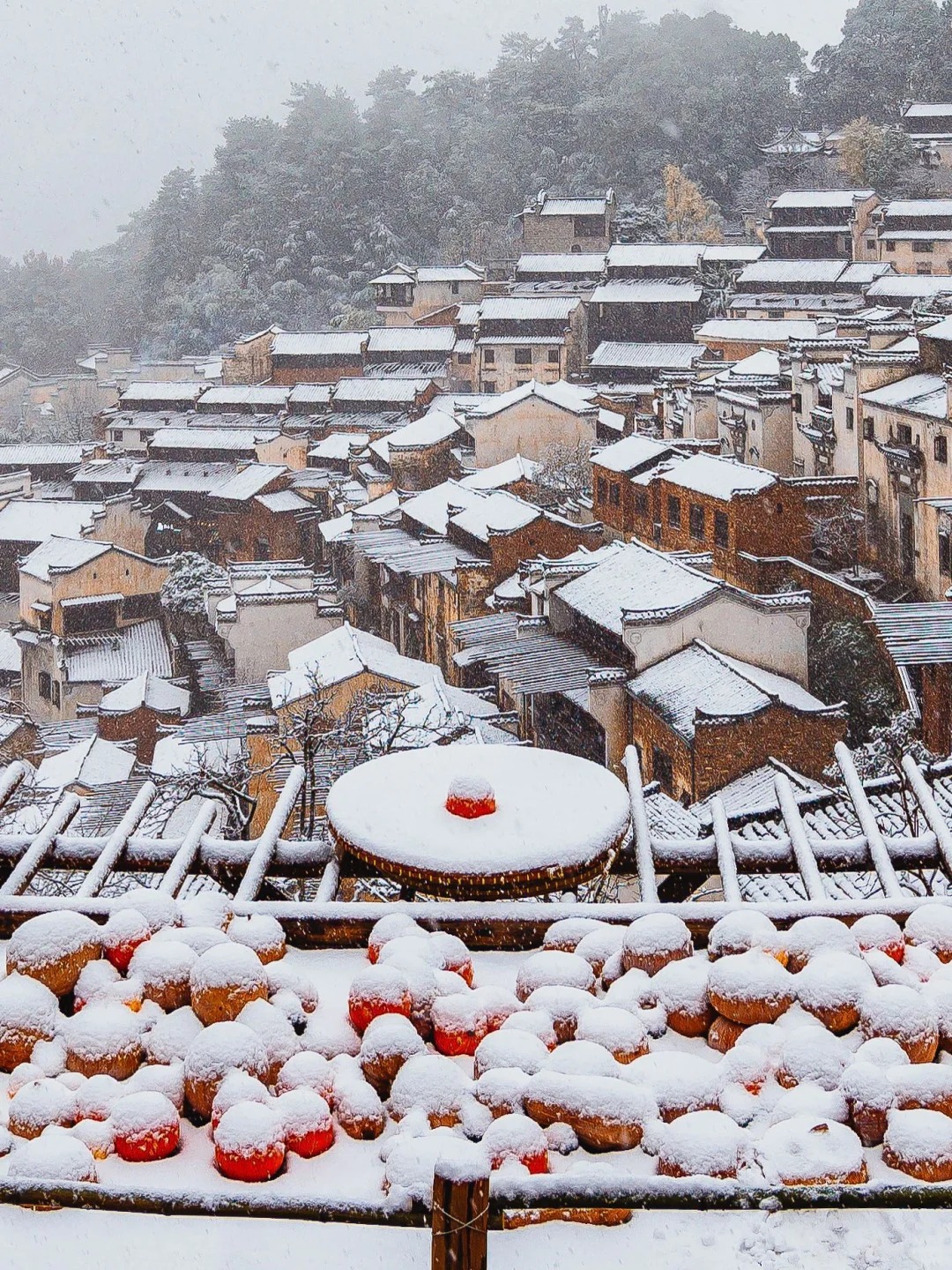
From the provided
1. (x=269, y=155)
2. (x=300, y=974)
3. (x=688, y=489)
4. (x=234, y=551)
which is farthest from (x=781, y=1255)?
(x=269, y=155)

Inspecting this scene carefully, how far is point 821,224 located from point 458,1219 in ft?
128

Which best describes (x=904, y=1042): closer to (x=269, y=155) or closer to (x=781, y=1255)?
(x=781, y=1255)

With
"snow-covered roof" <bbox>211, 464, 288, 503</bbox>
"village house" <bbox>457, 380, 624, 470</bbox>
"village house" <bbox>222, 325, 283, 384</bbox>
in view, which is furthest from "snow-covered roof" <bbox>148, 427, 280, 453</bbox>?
"village house" <bbox>457, 380, 624, 470</bbox>

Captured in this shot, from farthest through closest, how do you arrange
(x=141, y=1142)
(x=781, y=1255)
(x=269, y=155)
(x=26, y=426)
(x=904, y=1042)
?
(x=269, y=155), (x=26, y=426), (x=904, y=1042), (x=141, y=1142), (x=781, y=1255)

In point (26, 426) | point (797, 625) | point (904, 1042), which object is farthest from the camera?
point (26, 426)

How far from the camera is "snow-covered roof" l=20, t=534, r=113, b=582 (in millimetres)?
24445

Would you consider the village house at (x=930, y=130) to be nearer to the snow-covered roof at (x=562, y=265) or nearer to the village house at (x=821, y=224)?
the village house at (x=821, y=224)

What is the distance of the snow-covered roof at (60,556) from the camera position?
24.4 meters

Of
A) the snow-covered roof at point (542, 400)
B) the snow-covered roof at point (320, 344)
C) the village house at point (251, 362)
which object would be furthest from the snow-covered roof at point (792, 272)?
the village house at point (251, 362)

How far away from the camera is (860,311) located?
3039 cm

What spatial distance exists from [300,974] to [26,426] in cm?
4654

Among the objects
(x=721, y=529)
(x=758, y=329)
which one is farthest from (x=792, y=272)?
(x=721, y=529)

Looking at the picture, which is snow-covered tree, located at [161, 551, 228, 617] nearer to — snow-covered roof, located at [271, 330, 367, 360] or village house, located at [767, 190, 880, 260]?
snow-covered roof, located at [271, 330, 367, 360]

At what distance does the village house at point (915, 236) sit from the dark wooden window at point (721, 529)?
67.7ft
